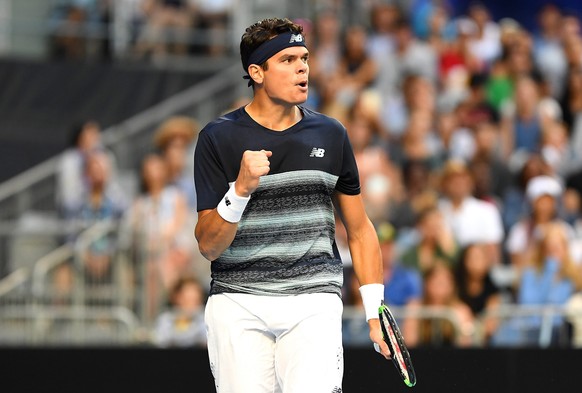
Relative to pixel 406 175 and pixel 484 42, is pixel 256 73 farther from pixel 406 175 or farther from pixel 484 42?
pixel 484 42

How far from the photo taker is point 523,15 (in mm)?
22250

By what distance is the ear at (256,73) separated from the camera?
263 inches

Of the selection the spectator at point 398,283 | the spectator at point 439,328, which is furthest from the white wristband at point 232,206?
the spectator at point 398,283

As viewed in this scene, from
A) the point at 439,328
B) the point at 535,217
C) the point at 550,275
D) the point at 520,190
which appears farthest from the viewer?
the point at 520,190

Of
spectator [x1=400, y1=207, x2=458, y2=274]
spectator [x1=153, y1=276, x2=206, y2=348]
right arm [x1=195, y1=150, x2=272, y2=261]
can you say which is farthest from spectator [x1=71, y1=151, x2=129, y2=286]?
right arm [x1=195, y1=150, x2=272, y2=261]

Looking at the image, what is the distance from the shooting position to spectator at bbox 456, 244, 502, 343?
41.3 ft

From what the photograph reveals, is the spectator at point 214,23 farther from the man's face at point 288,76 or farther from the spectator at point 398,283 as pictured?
the man's face at point 288,76

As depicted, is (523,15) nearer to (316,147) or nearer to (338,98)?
(338,98)

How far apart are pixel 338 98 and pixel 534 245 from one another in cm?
391

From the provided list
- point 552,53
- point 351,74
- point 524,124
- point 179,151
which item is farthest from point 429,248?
point 552,53

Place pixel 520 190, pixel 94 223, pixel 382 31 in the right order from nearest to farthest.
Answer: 1. pixel 94 223
2. pixel 520 190
3. pixel 382 31

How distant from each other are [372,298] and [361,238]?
28cm

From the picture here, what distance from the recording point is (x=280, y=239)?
6.62 metres

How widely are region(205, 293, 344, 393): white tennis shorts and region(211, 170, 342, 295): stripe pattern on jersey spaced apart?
0.06 meters
